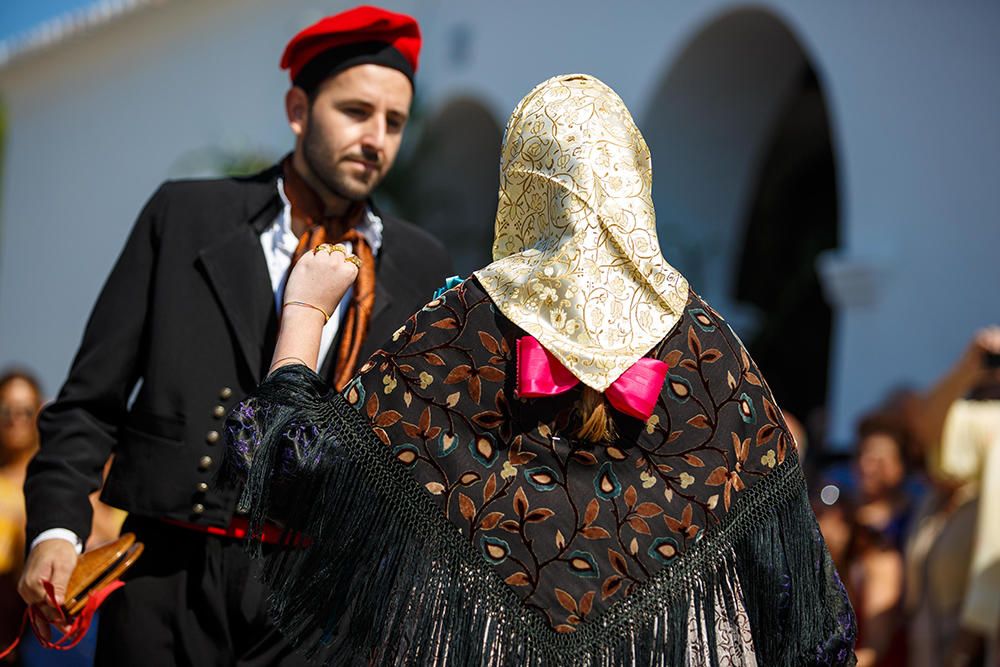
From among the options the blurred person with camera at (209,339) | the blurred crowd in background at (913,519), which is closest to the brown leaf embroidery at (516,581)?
the blurred person with camera at (209,339)

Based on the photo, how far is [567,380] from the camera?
2.18m

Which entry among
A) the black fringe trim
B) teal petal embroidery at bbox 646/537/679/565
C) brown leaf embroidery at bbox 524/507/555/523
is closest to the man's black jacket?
the black fringe trim

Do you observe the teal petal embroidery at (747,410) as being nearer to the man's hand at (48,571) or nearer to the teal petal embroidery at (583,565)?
the teal petal embroidery at (583,565)

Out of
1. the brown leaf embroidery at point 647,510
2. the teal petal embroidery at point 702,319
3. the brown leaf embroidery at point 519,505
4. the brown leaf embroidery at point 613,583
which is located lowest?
the brown leaf embroidery at point 613,583

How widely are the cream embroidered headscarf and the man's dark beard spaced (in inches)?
30.8

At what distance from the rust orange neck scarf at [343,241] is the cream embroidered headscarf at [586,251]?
0.66 m

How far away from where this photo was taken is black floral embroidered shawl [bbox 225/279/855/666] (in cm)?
221

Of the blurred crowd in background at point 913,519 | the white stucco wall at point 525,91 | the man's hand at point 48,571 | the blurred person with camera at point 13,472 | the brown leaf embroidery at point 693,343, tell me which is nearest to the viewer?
the brown leaf embroidery at point 693,343

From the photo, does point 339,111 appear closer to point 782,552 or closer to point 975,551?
point 782,552

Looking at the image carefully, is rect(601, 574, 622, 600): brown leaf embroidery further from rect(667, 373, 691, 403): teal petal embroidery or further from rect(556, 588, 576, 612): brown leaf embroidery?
rect(667, 373, 691, 403): teal petal embroidery

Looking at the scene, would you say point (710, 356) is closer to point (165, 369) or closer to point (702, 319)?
point (702, 319)

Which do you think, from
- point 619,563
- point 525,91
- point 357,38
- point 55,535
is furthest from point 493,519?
point 525,91

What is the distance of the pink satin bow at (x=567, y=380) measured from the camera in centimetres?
217

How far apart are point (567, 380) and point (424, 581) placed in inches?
14.9
